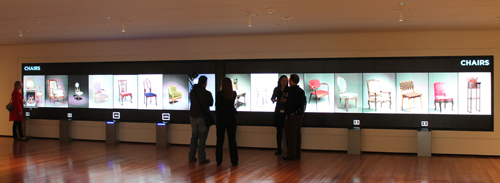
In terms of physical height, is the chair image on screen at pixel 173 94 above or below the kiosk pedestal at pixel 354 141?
above

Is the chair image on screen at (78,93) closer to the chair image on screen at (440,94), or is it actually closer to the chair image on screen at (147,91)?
the chair image on screen at (147,91)

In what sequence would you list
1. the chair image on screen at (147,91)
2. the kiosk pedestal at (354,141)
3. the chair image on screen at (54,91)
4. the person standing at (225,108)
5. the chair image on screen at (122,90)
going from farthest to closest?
1. the chair image on screen at (54,91)
2. the chair image on screen at (122,90)
3. the chair image on screen at (147,91)
4. the kiosk pedestal at (354,141)
5. the person standing at (225,108)

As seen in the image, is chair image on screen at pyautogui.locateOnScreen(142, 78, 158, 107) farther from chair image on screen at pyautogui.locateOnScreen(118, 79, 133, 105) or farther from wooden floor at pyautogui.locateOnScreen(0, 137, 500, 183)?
wooden floor at pyautogui.locateOnScreen(0, 137, 500, 183)

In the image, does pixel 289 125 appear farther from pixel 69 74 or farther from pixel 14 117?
pixel 14 117

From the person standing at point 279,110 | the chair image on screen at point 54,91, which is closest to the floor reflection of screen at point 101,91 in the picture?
the chair image on screen at point 54,91

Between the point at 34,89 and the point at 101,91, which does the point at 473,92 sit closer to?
the point at 101,91

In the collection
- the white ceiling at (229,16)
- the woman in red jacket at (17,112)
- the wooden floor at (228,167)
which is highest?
the white ceiling at (229,16)

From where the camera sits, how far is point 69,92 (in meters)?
10.7

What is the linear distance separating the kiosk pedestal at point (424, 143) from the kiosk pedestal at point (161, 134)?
5814 millimetres

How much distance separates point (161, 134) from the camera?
966cm

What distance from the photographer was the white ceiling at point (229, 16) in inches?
232

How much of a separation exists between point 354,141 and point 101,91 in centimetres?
667

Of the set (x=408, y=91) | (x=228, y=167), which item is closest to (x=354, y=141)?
(x=408, y=91)

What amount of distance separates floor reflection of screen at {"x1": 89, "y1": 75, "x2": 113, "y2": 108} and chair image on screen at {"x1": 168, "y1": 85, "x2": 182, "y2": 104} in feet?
5.72
